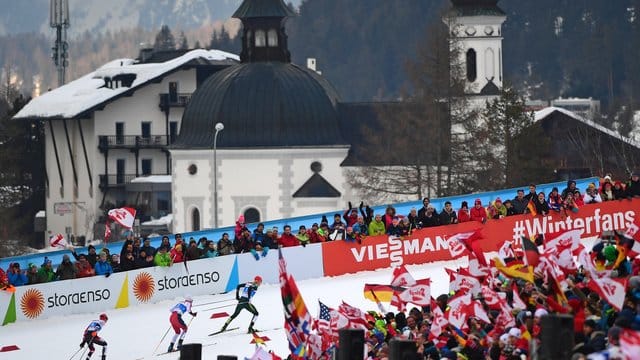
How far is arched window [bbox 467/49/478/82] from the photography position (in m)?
84.9

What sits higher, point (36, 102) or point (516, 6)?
point (516, 6)

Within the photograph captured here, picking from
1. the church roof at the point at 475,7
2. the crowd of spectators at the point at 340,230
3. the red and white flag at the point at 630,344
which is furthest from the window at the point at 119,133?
the red and white flag at the point at 630,344

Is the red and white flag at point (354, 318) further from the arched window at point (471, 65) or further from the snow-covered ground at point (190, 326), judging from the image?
the arched window at point (471, 65)

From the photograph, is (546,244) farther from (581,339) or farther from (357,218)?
(357,218)

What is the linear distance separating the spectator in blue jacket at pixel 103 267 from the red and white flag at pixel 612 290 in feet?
60.1

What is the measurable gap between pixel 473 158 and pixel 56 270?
3904cm

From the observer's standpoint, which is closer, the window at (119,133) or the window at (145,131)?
the window at (145,131)

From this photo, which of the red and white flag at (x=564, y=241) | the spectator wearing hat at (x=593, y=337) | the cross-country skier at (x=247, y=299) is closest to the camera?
the spectator wearing hat at (x=593, y=337)

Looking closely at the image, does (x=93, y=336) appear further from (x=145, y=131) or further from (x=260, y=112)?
(x=145, y=131)

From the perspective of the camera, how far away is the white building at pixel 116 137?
10619 cm

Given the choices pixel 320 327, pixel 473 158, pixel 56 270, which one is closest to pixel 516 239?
pixel 56 270

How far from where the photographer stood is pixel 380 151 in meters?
85.1

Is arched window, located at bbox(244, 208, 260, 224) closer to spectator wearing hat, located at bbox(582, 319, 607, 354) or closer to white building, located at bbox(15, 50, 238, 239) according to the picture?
white building, located at bbox(15, 50, 238, 239)

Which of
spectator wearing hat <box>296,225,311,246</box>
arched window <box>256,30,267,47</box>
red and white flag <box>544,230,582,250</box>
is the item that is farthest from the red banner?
arched window <box>256,30,267,47</box>
